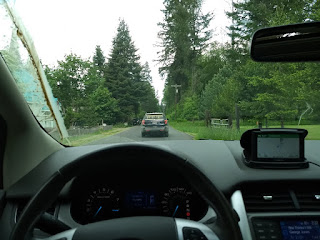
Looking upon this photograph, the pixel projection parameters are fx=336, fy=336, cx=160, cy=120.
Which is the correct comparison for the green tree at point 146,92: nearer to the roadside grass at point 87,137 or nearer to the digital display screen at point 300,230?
the roadside grass at point 87,137

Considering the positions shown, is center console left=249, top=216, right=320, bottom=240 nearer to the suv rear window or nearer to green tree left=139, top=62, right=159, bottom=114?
green tree left=139, top=62, right=159, bottom=114

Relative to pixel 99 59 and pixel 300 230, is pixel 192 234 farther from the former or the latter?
pixel 99 59

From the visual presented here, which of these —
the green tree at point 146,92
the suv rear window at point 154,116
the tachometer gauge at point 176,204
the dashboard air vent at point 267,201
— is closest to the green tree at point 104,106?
the green tree at point 146,92

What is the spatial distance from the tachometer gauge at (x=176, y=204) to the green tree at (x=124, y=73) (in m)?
1.89

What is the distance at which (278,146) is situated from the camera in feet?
9.16

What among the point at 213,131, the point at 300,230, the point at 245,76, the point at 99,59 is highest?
the point at 99,59

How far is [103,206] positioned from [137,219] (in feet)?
3.13

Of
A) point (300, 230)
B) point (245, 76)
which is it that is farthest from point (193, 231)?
point (245, 76)

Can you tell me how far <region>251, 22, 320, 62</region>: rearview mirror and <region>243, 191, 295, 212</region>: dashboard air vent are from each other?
39.6 inches

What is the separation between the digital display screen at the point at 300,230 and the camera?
2318 millimetres

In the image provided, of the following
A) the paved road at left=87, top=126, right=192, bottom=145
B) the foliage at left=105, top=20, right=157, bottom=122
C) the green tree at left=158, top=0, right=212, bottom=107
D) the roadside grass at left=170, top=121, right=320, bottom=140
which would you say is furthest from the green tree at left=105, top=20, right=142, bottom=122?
the roadside grass at left=170, top=121, right=320, bottom=140

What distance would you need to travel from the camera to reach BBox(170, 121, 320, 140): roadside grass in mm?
3340

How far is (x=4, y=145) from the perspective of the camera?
2.75 metres

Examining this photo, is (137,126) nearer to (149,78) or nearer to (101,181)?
(149,78)
